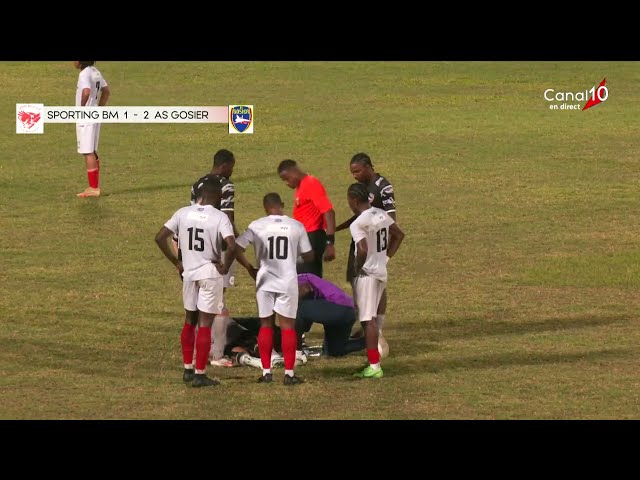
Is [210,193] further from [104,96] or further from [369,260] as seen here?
[104,96]

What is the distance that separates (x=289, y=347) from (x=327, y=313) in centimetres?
152

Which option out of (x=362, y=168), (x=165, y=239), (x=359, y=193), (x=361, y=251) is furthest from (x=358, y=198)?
(x=165, y=239)

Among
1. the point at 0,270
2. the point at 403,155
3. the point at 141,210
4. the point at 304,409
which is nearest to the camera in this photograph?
the point at 304,409

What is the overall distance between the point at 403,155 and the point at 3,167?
9.28m

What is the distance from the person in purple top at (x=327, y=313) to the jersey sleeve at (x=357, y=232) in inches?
52.6

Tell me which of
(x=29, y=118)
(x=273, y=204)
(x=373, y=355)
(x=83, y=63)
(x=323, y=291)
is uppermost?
(x=29, y=118)

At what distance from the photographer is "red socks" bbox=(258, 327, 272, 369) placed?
17969 mm

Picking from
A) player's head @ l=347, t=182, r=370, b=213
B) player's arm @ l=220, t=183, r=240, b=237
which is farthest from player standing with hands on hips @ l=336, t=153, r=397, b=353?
player's arm @ l=220, t=183, r=240, b=237

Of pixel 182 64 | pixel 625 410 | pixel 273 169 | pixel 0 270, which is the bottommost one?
pixel 625 410

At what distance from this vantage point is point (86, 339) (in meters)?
20.7

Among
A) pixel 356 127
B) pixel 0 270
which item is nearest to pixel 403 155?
pixel 356 127

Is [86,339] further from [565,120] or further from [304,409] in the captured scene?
[565,120]

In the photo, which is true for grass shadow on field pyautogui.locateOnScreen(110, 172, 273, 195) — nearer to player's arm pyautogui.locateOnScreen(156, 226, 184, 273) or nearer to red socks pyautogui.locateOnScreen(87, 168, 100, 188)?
red socks pyautogui.locateOnScreen(87, 168, 100, 188)

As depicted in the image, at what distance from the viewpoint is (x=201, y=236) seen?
58.4 feet
